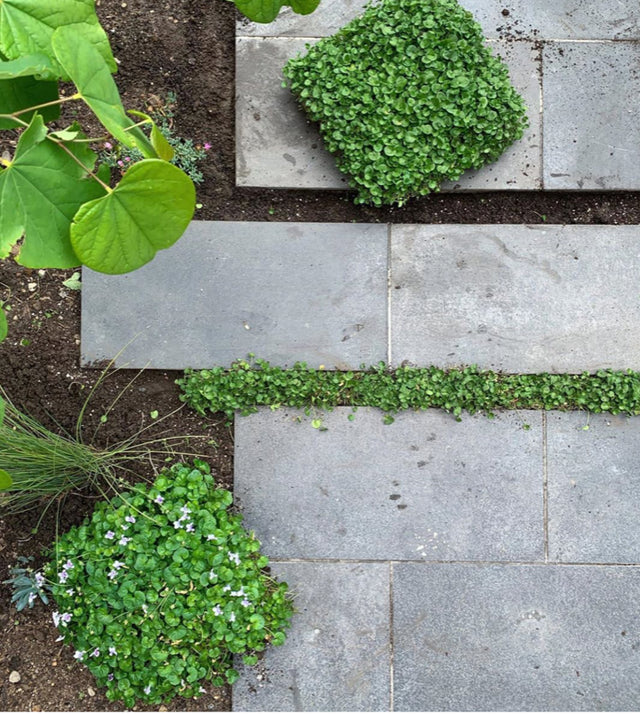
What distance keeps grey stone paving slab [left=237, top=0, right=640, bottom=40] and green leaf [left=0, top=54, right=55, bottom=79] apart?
152 centimetres

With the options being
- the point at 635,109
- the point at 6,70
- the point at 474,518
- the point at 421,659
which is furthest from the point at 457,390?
the point at 6,70

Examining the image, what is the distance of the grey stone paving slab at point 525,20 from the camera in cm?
283

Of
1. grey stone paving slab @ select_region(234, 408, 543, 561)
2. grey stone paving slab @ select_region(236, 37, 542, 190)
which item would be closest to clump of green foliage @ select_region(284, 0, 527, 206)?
grey stone paving slab @ select_region(236, 37, 542, 190)

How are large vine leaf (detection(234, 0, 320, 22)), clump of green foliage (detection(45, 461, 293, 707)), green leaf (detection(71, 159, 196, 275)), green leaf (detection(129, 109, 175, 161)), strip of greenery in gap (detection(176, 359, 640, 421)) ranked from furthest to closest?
strip of greenery in gap (detection(176, 359, 640, 421)) → clump of green foliage (detection(45, 461, 293, 707)) → large vine leaf (detection(234, 0, 320, 22)) → green leaf (detection(129, 109, 175, 161)) → green leaf (detection(71, 159, 196, 275))

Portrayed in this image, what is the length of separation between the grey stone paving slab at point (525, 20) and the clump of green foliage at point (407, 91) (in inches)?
8.0

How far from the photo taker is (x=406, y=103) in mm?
2641

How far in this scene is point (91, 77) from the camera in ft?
4.90

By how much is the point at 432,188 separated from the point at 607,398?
114cm

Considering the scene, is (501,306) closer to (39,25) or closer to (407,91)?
(407,91)

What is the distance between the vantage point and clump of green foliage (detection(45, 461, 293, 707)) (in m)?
2.54

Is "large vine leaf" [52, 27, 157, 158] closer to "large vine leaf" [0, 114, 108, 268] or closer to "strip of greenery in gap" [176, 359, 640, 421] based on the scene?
"large vine leaf" [0, 114, 108, 268]

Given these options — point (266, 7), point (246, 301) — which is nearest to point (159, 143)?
point (266, 7)

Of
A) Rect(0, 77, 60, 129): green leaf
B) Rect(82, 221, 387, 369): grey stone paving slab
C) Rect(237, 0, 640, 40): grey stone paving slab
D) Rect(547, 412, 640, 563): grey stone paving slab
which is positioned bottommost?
Rect(547, 412, 640, 563): grey stone paving slab

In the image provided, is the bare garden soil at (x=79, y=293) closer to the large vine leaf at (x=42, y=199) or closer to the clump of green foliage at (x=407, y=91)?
the clump of green foliage at (x=407, y=91)
